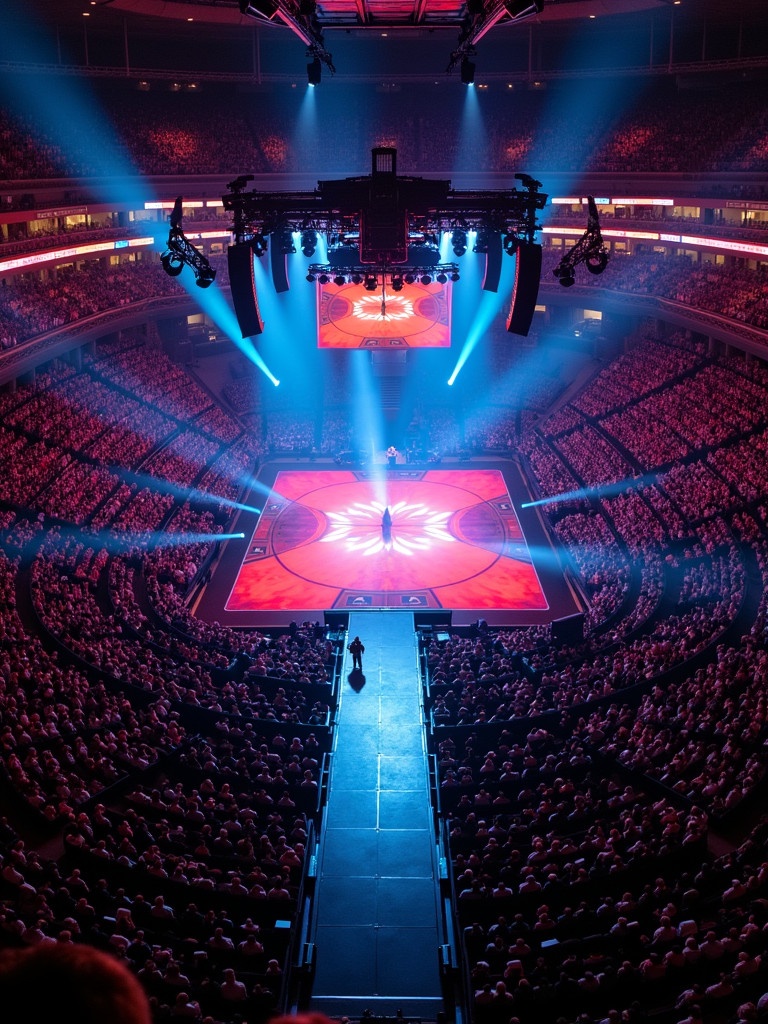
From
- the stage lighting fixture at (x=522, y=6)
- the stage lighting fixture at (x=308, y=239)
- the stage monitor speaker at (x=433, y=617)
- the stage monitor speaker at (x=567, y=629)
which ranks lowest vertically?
the stage monitor speaker at (x=567, y=629)

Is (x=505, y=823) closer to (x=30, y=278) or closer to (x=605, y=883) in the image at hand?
(x=605, y=883)

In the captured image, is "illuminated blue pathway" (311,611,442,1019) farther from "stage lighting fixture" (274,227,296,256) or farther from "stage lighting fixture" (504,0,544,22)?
"stage lighting fixture" (504,0,544,22)

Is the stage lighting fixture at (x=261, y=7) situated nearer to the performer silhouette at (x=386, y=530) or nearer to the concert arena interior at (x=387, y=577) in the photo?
the concert arena interior at (x=387, y=577)

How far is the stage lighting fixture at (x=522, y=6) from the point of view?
47.8 feet

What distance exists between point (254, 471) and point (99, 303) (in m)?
10.0

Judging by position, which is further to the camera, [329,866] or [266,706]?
[266,706]

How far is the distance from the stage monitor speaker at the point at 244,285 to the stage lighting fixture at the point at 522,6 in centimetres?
879

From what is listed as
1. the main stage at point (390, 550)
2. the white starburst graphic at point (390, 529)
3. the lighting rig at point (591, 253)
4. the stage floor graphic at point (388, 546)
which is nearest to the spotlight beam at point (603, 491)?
the main stage at point (390, 550)

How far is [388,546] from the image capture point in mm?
35688

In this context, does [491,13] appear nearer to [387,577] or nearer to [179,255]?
[179,255]

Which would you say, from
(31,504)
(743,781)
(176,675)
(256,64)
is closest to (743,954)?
(743,781)

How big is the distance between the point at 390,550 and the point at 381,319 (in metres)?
15.4

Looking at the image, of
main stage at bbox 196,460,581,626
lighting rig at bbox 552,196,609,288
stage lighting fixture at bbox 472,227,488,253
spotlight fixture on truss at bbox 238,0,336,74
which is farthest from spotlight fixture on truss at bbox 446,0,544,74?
main stage at bbox 196,460,581,626

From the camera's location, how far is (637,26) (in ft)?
156
